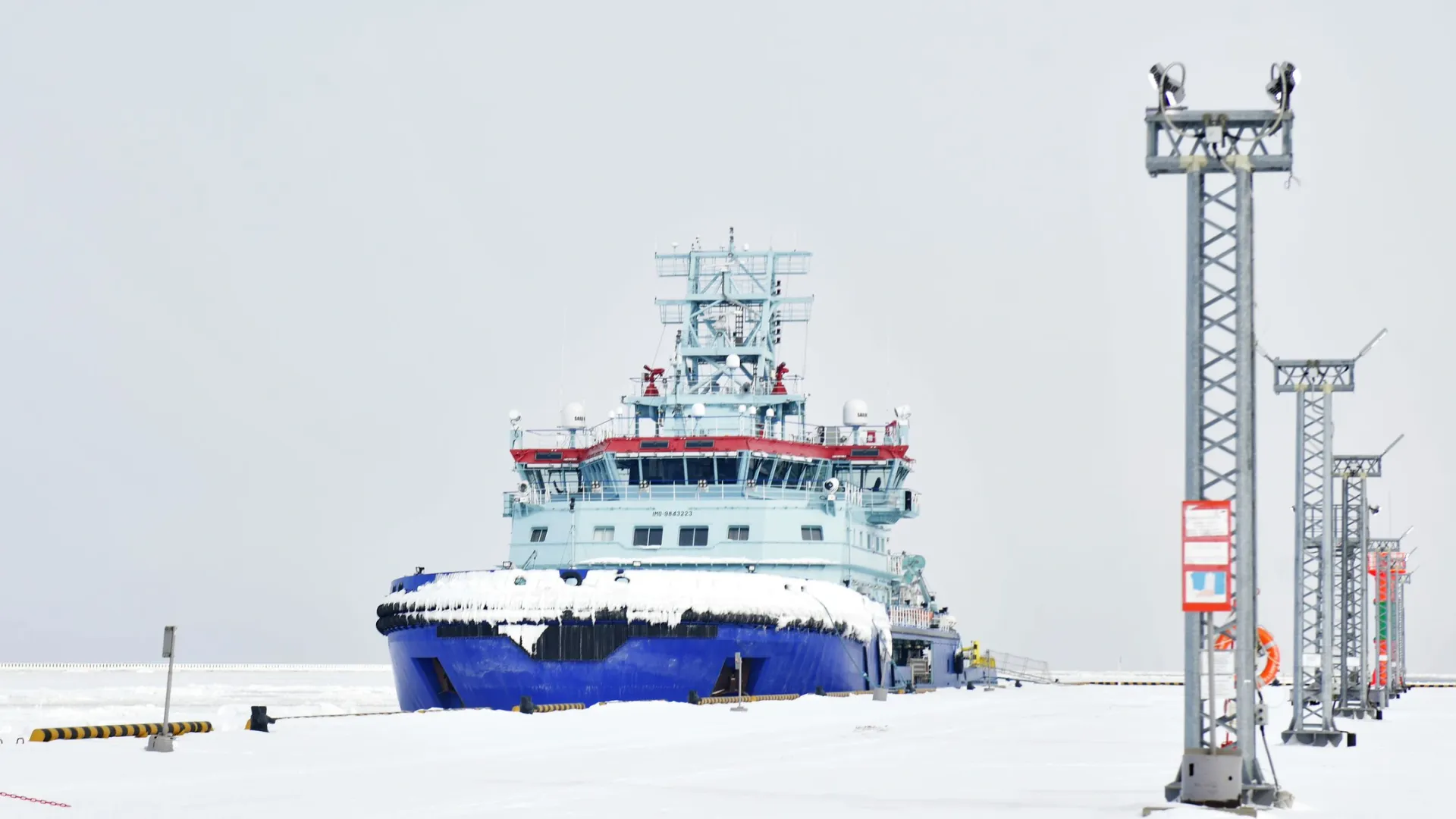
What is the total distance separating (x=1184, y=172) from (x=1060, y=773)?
823 cm

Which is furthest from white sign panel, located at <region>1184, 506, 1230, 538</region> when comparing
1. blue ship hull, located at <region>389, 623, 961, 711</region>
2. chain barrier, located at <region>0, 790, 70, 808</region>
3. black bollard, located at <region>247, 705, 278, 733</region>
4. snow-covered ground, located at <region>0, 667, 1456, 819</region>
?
blue ship hull, located at <region>389, 623, 961, 711</region>

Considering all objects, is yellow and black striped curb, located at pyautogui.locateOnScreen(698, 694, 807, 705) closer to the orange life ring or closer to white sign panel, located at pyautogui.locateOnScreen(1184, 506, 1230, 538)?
the orange life ring

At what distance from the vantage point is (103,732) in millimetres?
26328

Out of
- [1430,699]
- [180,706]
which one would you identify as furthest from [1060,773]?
[1430,699]

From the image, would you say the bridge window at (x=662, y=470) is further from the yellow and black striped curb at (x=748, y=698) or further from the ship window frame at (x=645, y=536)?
the yellow and black striped curb at (x=748, y=698)

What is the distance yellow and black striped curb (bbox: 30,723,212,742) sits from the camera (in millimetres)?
25359

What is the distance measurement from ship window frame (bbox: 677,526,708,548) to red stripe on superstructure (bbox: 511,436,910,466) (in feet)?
7.09

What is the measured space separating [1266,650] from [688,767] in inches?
304

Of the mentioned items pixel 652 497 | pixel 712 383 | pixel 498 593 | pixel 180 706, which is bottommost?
pixel 180 706

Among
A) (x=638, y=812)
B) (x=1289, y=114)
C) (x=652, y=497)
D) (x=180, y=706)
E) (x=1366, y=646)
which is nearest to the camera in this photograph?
(x=638, y=812)

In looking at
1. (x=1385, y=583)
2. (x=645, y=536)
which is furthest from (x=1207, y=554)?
(x=1385, y=583)

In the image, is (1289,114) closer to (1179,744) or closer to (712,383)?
(1179,744)

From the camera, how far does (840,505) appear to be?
166ft

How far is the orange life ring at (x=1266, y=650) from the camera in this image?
18906mm
